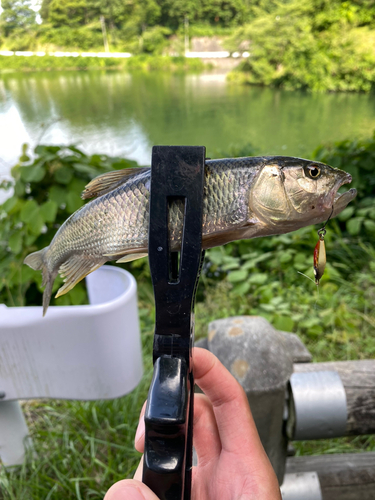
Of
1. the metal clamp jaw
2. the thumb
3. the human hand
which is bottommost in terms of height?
the human hand

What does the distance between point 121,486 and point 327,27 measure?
1388 cm

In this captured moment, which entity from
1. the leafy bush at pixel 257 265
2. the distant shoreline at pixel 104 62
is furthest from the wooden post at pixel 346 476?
the distant shoreline at pixel 104 62

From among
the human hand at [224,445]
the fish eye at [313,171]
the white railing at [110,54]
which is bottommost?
the human hand at [224,445]

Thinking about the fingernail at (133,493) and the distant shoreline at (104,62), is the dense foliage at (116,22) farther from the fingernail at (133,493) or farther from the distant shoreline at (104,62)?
the fingernail at (133,493)

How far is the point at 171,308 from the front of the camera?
1.39 feet

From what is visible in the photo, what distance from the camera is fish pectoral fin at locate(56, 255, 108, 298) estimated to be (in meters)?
0.44

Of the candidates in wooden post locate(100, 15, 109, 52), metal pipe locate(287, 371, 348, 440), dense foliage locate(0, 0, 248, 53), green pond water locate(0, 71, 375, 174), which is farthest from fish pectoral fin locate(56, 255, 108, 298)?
wooden post locate(100, 15, 109, 52)

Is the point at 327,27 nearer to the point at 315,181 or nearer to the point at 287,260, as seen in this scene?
the point at 287,260

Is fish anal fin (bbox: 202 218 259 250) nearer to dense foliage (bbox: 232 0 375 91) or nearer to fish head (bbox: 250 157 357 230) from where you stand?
fish head (bbox: 250 157 357 230)

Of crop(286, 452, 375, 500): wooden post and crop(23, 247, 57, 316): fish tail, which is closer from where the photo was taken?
crop(23, 247, 57, 316): fish tail

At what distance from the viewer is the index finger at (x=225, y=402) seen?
2.04ft

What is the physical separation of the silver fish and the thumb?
0.91ft

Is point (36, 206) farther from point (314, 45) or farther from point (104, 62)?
point (314, 45)

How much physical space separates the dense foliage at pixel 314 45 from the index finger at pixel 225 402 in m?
12.2
